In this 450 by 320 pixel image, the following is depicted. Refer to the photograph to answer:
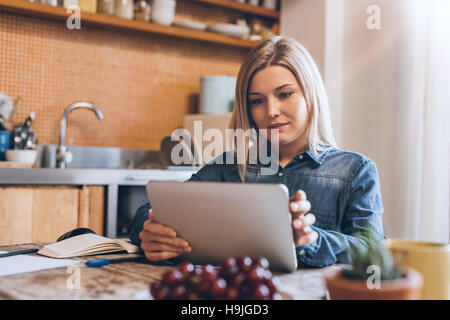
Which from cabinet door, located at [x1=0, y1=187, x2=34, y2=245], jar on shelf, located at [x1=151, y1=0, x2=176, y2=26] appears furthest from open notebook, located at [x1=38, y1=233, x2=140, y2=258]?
jar on shelf, located at [x1=151, y1=0, x2=176, y2=26]

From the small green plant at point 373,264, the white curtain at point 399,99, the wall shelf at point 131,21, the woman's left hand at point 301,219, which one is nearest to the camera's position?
the small green plant at point 373,264

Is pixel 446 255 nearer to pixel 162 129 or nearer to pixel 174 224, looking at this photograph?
pixel 174 224

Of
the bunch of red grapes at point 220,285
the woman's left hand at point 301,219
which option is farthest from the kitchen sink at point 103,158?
the bunch of red grapes at point 220,285

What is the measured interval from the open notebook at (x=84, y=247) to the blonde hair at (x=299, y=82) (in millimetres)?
485

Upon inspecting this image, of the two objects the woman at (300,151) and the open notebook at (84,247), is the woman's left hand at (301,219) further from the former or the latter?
the open notebook at (84,247)

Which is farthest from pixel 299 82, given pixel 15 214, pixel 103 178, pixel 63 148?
pixel 63 148

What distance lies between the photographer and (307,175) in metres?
1.35

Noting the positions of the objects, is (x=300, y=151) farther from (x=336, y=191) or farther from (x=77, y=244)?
(x=77, y=244)

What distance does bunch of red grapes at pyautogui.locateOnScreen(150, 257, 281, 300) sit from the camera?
24.4 inches

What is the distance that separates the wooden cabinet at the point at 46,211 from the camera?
222cm

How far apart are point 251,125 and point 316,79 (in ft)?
0.78

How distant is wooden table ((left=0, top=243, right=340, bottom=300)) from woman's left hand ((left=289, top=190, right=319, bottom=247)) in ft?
0.22
